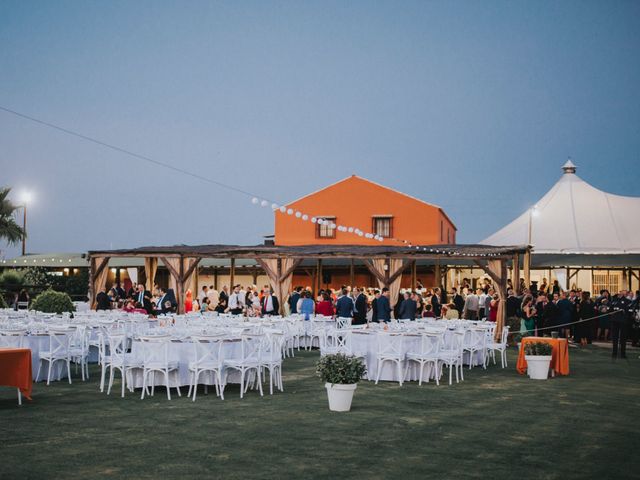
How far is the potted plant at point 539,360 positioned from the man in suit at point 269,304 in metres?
8.38

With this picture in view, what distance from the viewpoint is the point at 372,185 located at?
3556cm

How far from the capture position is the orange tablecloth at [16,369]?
9.27 m

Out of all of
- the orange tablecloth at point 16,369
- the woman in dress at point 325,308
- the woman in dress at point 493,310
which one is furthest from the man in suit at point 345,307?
the orange tablecloth at point 16,369

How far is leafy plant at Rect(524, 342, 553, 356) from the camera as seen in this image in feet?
41.9

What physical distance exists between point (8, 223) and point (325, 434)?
2549 centimetres

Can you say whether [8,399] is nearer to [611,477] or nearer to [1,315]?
[1,315]

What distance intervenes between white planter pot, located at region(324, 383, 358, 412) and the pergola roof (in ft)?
38.3

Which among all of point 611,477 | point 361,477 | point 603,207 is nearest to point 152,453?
point 361,477

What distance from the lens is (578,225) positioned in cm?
2969

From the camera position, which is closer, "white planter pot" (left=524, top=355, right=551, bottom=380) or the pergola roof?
"white planter pot" (left=524, top=355, right=551, bottom=380)

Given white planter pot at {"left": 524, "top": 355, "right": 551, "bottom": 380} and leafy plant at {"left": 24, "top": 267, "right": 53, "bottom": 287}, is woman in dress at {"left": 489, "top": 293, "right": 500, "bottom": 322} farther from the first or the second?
leafy plant at {"left": 24, "top": 267, "right": 53, "bottom": 287}

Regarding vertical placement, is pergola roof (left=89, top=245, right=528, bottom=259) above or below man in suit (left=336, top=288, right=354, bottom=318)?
above

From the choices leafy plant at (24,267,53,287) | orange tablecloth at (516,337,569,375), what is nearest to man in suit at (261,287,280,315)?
orange tablecloth at (516,337,569,375)

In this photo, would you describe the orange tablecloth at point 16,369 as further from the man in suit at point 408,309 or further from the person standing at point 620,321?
the person standing at point 620,321
